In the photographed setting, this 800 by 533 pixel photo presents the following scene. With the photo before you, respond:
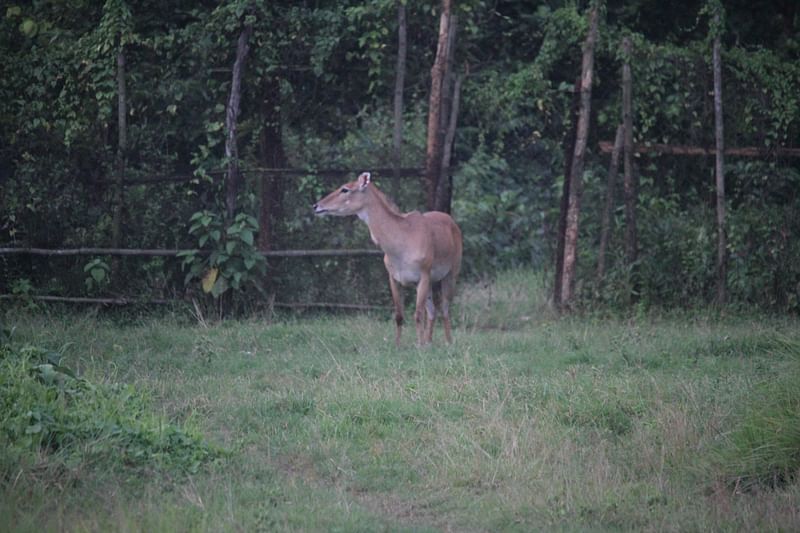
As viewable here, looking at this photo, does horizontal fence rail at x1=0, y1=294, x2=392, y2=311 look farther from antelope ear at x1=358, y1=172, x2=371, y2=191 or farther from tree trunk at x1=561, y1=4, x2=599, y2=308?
tree trunk at x1=561, y1=4, x2=599, y2=308

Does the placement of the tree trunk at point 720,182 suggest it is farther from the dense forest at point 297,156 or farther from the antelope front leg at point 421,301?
the antelope front leg at point 421,301

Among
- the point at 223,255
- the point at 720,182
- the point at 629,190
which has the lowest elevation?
the point at 223,255

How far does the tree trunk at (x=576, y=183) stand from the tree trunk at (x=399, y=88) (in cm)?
211

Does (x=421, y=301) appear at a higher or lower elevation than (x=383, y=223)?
lower

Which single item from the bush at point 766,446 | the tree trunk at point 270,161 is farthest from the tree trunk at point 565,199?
the bush at point 766,446

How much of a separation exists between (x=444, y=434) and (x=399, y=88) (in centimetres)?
659

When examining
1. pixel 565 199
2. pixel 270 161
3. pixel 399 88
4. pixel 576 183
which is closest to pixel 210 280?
pixel 270 161

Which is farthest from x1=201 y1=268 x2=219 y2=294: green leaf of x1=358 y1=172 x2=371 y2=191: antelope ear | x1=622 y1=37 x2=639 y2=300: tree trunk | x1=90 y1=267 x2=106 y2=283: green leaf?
x1=622 y1=37 x2=639 y2=300: tree trunk

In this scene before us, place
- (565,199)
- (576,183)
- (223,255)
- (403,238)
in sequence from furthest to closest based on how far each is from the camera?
(565,199) → (576,183) → (223,255) → (403,238)

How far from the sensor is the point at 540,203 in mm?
16094

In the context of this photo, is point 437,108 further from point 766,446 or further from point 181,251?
point 766,446

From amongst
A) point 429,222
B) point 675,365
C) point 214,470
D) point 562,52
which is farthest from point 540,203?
point 214,470

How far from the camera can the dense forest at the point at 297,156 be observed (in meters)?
11.8

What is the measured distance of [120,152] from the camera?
11953 mm
